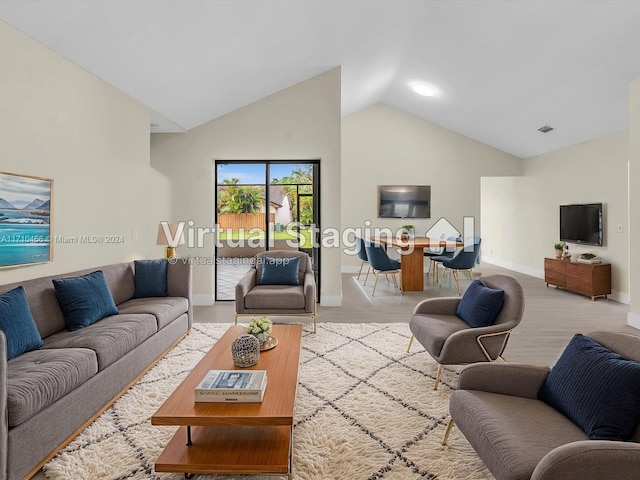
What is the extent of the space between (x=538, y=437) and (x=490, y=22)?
4533mm

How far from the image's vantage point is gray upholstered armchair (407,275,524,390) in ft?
9.00

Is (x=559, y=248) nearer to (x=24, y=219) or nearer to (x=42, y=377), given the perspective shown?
(x=42, y=377)

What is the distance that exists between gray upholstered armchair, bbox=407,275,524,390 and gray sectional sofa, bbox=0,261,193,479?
2.33 metres

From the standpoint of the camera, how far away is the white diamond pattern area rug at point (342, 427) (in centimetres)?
196

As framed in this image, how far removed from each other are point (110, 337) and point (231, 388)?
4.12 feet

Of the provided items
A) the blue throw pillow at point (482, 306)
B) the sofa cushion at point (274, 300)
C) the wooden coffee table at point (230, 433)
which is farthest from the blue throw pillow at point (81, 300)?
the blue throw pillow at point (482, 306)

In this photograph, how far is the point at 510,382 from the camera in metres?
1.99

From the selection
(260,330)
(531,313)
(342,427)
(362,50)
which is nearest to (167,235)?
(260,330)

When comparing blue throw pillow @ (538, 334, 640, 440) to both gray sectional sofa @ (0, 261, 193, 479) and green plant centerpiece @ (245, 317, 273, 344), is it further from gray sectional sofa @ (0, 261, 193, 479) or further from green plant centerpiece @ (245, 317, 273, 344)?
gray sectional sofa @ (0, 261, 193, 479)

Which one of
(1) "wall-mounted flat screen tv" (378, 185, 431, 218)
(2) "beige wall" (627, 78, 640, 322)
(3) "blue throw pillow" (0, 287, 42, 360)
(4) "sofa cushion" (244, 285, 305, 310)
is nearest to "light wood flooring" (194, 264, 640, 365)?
(2) "beige wall" (627, 78, 640, 322)

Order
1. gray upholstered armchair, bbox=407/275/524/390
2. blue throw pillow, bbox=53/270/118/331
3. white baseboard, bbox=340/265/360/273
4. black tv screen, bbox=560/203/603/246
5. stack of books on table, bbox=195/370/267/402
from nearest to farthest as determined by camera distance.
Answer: stack of books on table, bbox=195/370/267/402 < gray upholstered armchair, bbox=407/275/524/390 < blue throw pillow, bbox=53/270/118/331 < black tv screen, bbox=560/203/603/246 < white baseboard, bbox=340/265/360/273

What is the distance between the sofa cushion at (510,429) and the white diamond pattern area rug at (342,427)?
0.39 metres

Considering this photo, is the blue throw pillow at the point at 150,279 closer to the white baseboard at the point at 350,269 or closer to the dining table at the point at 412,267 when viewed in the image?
the dining table at the point at 412,267

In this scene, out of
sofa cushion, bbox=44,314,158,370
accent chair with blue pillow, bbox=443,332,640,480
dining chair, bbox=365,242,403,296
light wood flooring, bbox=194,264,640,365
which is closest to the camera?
accent chair with blue pillow, bbox=443,332,640,480
